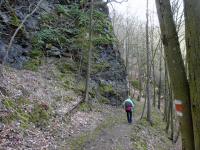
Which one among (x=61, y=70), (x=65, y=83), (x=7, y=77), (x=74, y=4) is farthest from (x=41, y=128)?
(x=74, y=4)

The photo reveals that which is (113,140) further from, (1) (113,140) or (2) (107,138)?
(2) (107,138)

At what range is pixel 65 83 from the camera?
790 inches

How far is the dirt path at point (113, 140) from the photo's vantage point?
452 inches

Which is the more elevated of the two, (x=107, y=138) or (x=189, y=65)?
(x=189, y=65)

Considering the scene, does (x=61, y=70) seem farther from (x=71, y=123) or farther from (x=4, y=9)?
(x=71, y=123)

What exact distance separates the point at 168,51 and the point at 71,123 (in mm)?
10997

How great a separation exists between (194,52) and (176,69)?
1.14 feet

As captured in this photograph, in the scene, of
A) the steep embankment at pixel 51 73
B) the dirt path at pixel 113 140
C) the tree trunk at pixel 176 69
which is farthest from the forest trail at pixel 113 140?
the tree trunk at pixel 176 69

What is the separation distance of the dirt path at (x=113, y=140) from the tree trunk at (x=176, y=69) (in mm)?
7892

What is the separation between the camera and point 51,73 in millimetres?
20312

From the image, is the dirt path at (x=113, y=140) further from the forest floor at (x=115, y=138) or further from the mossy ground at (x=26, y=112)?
the mossy ground at (x=26, y=112)

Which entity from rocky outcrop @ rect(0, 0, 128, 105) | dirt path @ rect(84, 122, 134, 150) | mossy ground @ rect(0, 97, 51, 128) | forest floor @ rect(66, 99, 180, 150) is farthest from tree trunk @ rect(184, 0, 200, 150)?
rocky outcrop @ rect(0, 0, 128, 105)

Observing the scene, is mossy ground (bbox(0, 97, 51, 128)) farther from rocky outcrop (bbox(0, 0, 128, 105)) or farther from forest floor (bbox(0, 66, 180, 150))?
rocky outcrop (bbox(0, 0, 128, 105))

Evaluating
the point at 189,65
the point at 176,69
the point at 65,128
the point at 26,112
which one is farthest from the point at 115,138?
the point at 189,65
